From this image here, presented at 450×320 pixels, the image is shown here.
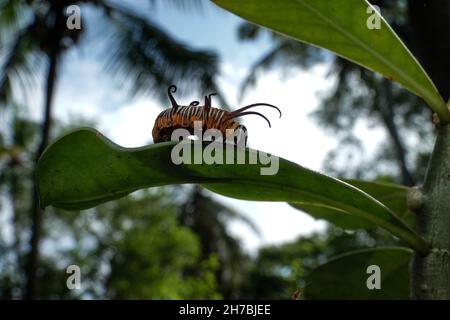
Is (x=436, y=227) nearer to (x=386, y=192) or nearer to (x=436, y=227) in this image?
(x=436, y=227)

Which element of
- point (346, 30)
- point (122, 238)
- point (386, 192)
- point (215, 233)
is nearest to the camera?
point (346, 30)

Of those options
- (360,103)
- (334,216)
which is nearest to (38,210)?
(334,216)

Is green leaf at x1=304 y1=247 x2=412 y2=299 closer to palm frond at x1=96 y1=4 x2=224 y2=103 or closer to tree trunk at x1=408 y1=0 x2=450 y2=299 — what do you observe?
tree trunk at x1=408 y1=0 x2=450 y2=299

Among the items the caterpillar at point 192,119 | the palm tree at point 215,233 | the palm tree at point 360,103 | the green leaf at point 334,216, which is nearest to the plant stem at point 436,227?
the caterpillar at point 192,119

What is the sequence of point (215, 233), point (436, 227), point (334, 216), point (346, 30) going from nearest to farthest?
1. point (436, 227)
2. point (346, 30)
3. point (334, 216)
4. point (215, 233)

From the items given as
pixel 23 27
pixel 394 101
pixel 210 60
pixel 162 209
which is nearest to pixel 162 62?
pixel 210 60

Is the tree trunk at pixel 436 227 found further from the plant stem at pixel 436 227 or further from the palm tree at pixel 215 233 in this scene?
the palm tree at pixel 215 233
